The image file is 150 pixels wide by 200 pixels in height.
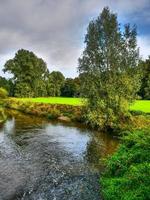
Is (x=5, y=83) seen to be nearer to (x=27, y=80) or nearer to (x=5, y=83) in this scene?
(x=5, y=83)

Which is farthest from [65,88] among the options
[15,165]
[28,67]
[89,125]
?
[15,165]

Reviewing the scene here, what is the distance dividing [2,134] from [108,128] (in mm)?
14266

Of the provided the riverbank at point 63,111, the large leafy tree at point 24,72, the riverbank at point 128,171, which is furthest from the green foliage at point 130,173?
the large leafy tree at point 24,72

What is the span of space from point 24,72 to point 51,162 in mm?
76984

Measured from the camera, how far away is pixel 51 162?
2520 centimetres

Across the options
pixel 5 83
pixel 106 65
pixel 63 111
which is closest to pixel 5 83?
pixel 5 83

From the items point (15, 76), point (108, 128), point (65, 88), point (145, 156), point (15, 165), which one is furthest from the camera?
point (65, 88)

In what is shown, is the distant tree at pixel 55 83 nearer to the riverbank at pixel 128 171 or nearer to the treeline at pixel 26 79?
the treeline at pixel 26 79

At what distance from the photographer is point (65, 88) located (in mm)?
115625

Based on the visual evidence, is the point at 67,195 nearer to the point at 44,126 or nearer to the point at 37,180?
the point at 37,180

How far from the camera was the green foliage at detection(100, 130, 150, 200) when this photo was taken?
13.5m

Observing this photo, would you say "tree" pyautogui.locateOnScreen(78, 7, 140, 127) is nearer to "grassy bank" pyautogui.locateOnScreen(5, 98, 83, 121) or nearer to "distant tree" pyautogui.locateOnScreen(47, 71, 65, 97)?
"grassy bank" pyautogui.locateOnScreen(5, 98, 83, 121)

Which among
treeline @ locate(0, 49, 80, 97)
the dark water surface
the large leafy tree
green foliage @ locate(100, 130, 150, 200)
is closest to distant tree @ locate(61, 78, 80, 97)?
treeline @ locate(0, 49, 80, 97)

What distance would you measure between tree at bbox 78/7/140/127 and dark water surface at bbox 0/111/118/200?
Result: 485 centimetres
